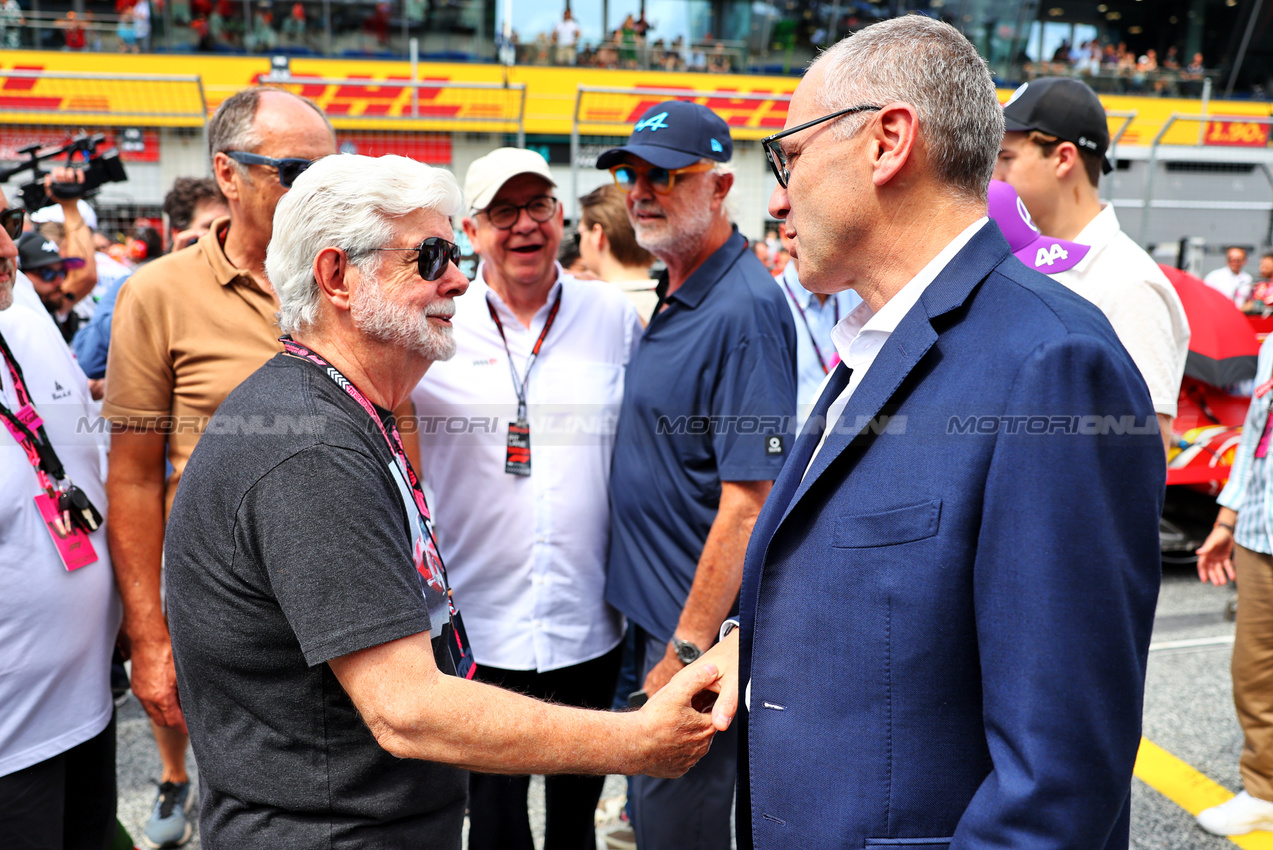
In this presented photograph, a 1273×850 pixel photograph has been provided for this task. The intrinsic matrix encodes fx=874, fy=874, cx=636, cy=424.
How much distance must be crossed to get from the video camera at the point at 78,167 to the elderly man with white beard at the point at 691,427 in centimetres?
305

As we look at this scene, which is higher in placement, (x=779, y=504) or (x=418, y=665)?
(x=779, y=504)

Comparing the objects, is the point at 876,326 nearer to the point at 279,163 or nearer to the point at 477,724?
the point at 477,724

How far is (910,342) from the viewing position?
1286mm

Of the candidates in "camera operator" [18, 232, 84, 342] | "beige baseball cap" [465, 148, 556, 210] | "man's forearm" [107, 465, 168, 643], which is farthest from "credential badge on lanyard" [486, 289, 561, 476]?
"camera operator" [18, 232, 84, 342]

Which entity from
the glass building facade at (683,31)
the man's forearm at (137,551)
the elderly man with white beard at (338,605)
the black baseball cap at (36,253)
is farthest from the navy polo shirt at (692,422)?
the glass building facade at (683,31)

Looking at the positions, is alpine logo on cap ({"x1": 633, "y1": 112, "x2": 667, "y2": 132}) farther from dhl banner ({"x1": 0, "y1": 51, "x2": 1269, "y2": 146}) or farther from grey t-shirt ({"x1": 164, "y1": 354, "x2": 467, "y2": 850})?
grey t-shirt ({"x1": 164, "y1": 354, "x2": 467, "y2": 850})

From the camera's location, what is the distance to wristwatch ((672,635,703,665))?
2.52m

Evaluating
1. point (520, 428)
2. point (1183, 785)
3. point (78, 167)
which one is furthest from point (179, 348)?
point (1183, 785)

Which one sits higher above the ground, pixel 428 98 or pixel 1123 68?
pixel 1123 68

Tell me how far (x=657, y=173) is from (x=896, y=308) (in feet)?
5.16

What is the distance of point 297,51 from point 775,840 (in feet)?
75.6

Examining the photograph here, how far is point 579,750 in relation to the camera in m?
1.58

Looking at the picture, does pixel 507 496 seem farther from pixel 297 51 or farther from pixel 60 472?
pixel 297 51

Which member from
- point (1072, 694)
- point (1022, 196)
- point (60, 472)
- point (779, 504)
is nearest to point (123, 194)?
point (60, 472)
